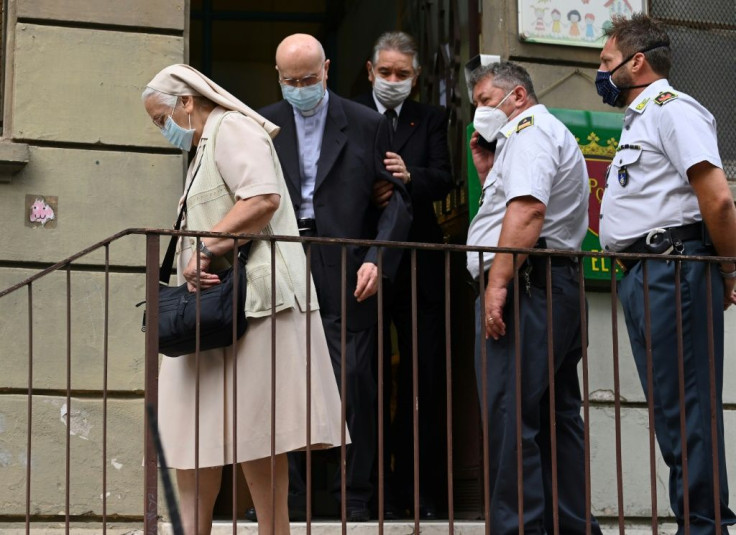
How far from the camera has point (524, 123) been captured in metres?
5.56

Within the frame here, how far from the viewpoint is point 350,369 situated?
604cm

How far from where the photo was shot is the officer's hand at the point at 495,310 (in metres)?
5.21

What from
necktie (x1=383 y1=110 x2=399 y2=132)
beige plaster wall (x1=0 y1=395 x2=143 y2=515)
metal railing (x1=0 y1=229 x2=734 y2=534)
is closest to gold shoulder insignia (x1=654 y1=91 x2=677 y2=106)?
metal railing (x1=0 y1=229 x2=734 y2=534)

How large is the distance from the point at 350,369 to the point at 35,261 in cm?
157

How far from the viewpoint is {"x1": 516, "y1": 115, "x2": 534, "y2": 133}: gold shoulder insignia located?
218 inches

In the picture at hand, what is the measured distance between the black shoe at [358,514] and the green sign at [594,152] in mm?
1667

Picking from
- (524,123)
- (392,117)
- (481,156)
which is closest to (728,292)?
(524,123)

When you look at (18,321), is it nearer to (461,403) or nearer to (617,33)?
(461,403)

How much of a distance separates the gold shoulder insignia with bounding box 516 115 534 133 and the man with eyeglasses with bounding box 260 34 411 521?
760 mm

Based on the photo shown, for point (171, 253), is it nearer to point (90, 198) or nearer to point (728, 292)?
point (90, 198)

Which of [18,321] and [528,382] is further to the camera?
[18,321]

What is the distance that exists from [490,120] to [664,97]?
82cm

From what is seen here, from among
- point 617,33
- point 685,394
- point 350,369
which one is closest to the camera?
point 685,394

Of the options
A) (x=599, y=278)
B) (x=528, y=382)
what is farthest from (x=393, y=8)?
(x=528, y=382)
